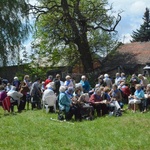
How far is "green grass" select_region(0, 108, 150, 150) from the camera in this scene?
969 cm

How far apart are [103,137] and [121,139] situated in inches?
22.6

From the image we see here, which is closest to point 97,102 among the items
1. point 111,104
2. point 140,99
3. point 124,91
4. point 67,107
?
point 111,104

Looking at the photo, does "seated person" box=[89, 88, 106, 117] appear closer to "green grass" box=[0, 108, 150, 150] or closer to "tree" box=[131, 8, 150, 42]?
"green grass" box=[0, 108, 150, 150]

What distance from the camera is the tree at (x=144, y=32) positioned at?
5403 cm

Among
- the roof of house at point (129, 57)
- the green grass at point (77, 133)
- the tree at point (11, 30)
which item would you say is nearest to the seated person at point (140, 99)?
the green grass at point (77, 133)

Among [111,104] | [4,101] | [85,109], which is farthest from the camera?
[4,101]

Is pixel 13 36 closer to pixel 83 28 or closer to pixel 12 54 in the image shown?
pixel 12 54

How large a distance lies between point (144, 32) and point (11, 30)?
37032 mm

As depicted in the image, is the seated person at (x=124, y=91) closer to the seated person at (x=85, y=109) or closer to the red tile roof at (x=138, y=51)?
the seated person at (x=85, y=109)

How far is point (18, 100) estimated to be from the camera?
52.9 feet

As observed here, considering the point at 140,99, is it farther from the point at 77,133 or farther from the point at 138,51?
the point at 138,51

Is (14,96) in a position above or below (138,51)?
below

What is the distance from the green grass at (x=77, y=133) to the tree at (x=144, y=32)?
4139 centimetres

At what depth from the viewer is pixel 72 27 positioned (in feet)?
108
